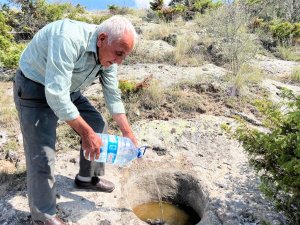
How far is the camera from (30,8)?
1134cm

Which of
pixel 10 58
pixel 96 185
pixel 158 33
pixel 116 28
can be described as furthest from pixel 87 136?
pixel 158 33

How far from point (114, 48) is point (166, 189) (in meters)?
2.27

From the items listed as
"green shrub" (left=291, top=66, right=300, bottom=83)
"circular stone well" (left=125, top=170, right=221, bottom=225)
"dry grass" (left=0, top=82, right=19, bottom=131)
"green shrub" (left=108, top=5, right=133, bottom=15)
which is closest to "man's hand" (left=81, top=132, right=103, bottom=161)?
"circular stone well" (left=125, top=170, right=221, bottom=225)

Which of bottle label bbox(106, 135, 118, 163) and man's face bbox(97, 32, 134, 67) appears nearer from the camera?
man's face bbox(97, 32, 134, 67)

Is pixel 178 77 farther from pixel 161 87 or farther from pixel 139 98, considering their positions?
pixel 139 98

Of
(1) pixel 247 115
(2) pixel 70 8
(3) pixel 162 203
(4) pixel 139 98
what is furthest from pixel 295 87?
(2) pixel 70 8

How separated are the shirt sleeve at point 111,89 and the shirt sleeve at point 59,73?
2.40ft

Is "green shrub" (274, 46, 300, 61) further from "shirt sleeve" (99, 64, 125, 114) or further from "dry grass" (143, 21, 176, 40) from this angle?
"shirt sleeve" (99, 64, 125, 114)

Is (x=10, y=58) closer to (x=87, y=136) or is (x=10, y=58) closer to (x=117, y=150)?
(x=117, y=150)

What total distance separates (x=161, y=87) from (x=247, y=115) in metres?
1.49

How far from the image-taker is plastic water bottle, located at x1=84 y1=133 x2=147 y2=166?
319 centimetres

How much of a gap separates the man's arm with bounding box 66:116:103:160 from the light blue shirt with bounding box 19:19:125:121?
65 millimetres

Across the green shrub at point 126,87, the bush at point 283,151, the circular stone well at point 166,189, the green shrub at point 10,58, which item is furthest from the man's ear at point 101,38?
the green shrub at point 10,58

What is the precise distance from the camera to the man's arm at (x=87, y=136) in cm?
284
